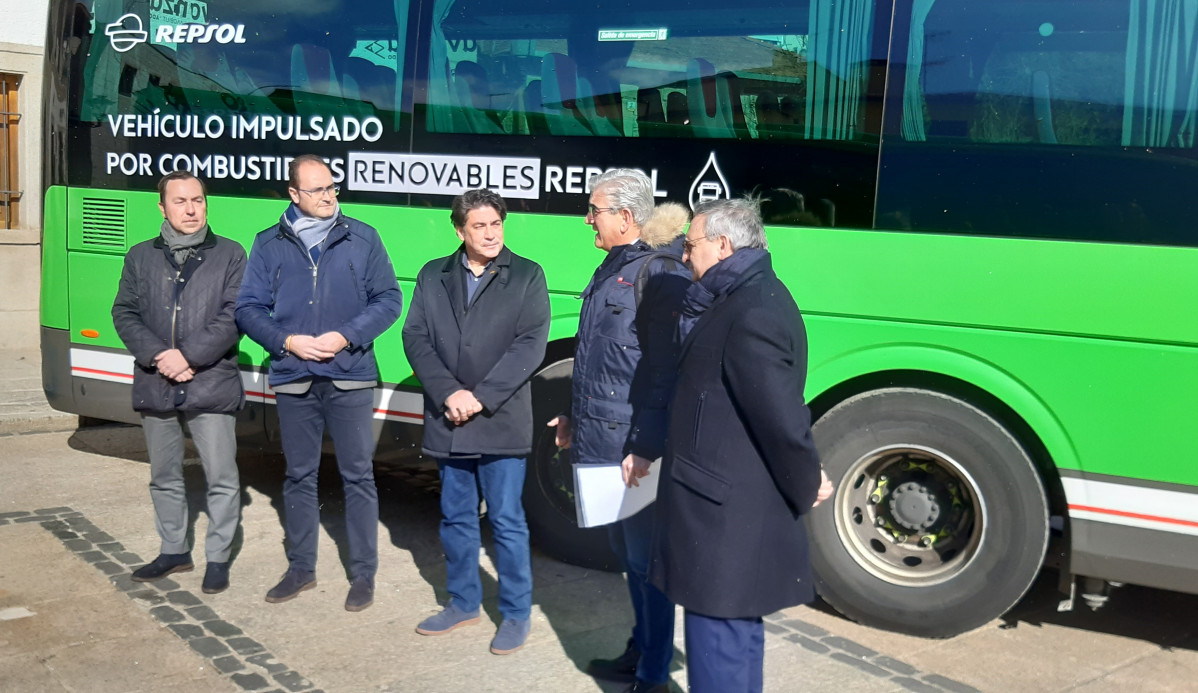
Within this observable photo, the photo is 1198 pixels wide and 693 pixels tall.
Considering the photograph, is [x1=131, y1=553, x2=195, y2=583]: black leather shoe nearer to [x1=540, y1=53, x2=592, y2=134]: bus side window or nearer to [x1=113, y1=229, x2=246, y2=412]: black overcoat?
[x1=113, y1=229, x2=246, y2=412]: black overcoat

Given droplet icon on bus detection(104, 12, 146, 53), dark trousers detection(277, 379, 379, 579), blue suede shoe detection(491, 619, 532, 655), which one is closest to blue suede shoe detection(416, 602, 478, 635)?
blue suede shoe detection(491, 619, 532, 655)

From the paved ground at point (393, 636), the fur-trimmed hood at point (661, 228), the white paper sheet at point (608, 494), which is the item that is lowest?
the paved ground at point (393, 636)

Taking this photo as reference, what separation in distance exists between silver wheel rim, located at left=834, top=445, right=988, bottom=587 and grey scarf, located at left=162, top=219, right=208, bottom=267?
2.86m

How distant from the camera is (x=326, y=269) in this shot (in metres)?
4.84

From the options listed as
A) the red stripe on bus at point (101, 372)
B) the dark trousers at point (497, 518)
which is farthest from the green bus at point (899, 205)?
the red stripe on bus at point (101, 372)

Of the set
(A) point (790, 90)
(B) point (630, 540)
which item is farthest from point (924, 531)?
(A) point (790, 90)

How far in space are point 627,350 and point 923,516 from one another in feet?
5.52

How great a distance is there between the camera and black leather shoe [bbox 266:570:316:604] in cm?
505

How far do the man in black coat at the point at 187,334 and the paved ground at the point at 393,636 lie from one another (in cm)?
47

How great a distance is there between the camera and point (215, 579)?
5.16 meters

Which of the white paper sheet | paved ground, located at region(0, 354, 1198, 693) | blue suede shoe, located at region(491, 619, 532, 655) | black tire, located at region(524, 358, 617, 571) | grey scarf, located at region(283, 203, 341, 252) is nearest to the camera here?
the white paper sheet

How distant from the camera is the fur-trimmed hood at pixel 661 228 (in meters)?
4.11

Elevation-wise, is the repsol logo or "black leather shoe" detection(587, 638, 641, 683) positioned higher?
the repsol logo

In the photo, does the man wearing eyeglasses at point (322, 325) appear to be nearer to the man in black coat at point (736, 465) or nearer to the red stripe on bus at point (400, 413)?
the red stripe on bus at point (400, 413)
